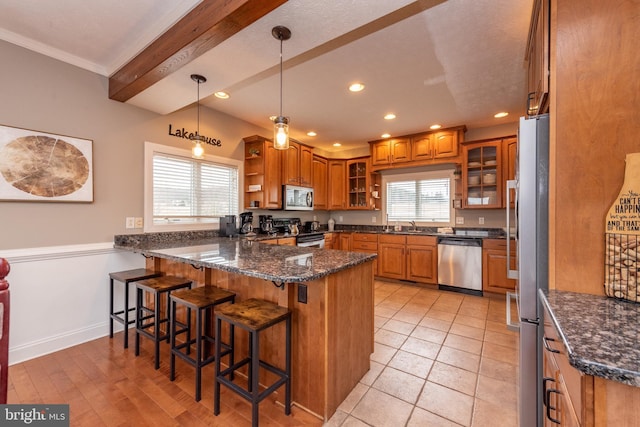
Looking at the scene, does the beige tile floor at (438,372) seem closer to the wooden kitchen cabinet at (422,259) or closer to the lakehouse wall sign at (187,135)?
the wooden kitchen cabinet at (422,259)

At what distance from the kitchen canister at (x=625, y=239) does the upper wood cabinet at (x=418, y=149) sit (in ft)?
11.2

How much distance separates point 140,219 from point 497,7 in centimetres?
363

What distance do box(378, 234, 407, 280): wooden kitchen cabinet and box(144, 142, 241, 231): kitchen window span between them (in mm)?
2529

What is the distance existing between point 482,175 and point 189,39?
4145mm

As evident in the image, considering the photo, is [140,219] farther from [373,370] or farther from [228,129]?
[373,370]

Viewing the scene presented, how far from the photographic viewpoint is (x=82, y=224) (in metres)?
2.50

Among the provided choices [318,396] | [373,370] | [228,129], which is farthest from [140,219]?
[373,370]

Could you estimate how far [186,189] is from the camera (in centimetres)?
334

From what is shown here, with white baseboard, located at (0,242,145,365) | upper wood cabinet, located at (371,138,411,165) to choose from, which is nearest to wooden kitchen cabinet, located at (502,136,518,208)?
upper wood cabinet, located at (371,138,411,165)

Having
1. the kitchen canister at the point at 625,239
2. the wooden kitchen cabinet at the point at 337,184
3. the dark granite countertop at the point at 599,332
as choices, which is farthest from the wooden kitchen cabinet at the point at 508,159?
the dark granite countertop at the point at 599,332

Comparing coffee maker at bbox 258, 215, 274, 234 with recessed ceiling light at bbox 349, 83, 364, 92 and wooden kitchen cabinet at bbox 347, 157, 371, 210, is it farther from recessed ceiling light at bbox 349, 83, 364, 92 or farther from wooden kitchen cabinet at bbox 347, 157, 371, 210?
recessed ceiling light at bbox 349, 83, 364, 92

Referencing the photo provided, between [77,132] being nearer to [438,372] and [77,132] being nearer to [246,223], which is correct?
[246,223]

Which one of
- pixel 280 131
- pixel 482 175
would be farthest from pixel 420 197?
pixel 280 131

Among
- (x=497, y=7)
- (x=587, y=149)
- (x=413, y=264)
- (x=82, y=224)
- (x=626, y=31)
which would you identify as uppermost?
(x=497, y=7)
